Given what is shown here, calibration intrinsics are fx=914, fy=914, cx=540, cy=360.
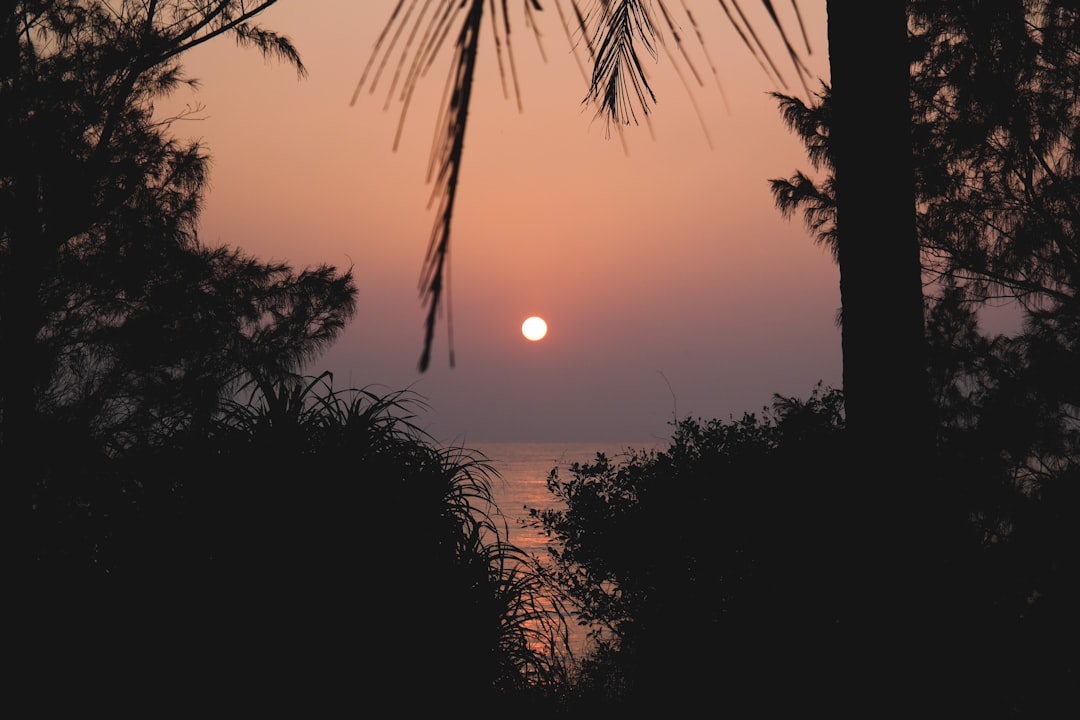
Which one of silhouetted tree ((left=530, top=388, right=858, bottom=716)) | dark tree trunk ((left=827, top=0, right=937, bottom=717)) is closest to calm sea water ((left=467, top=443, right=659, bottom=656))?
silhouetted tree ((left=530, top=388, right=858, bottom=716))

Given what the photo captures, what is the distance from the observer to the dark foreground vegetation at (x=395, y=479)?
4.66 metres

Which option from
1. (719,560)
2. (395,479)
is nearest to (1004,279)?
(719,560)

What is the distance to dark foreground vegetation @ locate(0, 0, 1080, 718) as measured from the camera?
4664 mm

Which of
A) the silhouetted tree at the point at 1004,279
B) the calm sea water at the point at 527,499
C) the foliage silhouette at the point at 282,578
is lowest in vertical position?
the foliage silhouette at the point at 282,578

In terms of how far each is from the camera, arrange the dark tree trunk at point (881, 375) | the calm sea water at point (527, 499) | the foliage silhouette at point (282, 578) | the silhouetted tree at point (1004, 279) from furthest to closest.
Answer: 1. the calm sea water at point (527, 499)
2. the silhouetted tree at point (1004, 279)
3. the foliage silhouette at point (282, 578)
4. the dark tree trunk at point (881, 375)

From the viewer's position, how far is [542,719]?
17.4ft

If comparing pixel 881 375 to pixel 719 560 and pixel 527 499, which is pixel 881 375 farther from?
pixel 527 499

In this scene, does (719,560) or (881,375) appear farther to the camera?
(719,560)

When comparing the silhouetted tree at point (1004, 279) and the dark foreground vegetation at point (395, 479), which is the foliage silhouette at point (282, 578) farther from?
the silhouetted tree at point (1004, 279)

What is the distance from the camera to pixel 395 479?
5.40 m

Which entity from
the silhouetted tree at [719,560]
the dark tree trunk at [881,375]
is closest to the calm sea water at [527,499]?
the silhouetted tree at [719,560]

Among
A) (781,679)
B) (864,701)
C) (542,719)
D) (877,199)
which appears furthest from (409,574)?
(781,679)

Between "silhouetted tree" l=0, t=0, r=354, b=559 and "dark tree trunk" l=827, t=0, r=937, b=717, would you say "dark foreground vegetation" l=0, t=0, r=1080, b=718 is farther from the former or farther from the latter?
"dark tree trunk" l=827, t=0, r=937, b=717

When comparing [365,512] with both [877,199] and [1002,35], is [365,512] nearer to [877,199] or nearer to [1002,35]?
[877,199]
